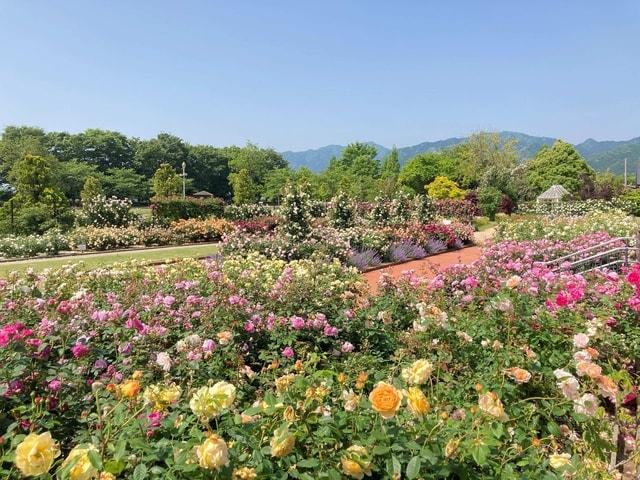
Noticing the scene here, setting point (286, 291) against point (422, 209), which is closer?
point (286, 291)

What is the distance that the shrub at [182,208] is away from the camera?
17203mm

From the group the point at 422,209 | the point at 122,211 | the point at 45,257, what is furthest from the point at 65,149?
the point at 422,209

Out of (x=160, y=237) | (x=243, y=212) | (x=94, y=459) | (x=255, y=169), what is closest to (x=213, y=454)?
(x=94, y=459)

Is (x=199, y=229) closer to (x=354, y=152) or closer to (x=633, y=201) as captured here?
(x=633, y=201)

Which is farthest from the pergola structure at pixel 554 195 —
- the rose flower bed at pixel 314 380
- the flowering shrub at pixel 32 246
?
the rose flower bed at pixel 314 380

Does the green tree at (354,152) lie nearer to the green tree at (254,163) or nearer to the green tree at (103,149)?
the green tree at (254,163)

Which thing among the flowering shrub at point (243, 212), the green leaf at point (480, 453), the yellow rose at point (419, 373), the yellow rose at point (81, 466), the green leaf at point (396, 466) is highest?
the yellow rose at point (419, 373)

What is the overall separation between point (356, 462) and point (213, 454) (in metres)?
0.39

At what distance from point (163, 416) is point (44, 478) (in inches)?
13.9

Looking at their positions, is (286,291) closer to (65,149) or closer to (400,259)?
(400,259)

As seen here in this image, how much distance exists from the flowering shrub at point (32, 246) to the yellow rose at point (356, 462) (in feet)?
44.9

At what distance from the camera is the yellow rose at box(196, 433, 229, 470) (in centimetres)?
105

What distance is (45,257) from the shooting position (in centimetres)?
1212

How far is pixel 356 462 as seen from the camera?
1218mm
